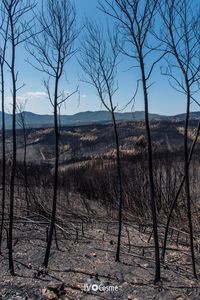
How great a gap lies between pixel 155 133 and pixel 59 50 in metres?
23.4

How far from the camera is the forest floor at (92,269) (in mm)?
3574

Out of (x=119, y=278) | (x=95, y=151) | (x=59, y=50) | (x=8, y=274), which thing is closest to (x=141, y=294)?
(x=119, y=278)

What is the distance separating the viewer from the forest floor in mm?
3574

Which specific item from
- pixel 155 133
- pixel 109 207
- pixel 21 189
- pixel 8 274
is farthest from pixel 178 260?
pixel 155 133

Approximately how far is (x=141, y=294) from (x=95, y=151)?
62.6 ft

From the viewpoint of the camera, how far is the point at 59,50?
4062mm

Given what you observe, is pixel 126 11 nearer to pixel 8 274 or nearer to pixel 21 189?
pixel 8 274

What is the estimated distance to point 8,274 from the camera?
4000 millimetres

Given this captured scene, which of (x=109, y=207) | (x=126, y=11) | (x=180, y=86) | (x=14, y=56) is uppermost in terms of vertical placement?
(x=126, y=11)

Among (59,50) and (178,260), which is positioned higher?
(59,50)

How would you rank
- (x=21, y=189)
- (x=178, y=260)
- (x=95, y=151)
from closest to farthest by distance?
1. (x=178, y=260)
2. (x=21, y=189)
3. (x=95, y=151)

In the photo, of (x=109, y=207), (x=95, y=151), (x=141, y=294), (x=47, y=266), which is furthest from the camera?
(x=95, y=151)

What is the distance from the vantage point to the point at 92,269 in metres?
4.23

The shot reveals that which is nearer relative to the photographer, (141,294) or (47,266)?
(141,294)
